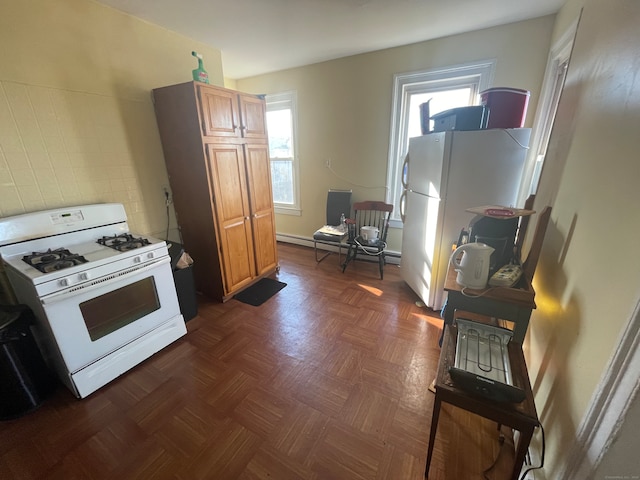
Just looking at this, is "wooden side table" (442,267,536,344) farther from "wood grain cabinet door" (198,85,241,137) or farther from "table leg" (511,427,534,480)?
"wood grain cabinet door" (198,85,241,137)

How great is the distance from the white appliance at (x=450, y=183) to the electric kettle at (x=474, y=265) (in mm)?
873

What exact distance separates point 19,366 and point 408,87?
399cm

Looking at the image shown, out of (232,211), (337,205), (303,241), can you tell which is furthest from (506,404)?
(303,241)

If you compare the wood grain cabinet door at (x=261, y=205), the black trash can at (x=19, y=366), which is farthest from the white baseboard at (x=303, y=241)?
the black trash can at (x=19, y=366)

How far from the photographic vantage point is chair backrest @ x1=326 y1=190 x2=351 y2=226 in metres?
3.49

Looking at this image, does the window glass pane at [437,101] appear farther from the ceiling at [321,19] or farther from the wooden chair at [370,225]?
the wooden chair at [370,225]

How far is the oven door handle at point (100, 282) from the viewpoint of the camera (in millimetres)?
1398

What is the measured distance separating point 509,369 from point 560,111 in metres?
1.60

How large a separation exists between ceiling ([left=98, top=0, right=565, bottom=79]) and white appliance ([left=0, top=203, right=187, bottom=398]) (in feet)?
5.64

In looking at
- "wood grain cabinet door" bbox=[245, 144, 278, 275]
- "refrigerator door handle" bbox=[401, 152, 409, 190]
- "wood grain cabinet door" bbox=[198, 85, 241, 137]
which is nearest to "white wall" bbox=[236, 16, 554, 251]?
"refrigerator door handle" bbox=[401, 152, 409, 190]

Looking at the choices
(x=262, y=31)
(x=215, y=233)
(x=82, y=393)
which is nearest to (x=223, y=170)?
(x=215, y=233)

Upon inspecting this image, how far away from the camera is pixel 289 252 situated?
13.2 ft

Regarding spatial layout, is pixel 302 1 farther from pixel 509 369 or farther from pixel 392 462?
pixel 392 462

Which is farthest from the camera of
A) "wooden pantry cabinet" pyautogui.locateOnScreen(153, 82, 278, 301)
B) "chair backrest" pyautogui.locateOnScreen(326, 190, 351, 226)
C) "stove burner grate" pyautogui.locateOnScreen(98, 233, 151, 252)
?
"chair backrest" pyautogui.locateOnScreen(326, 190, 351, 226)
